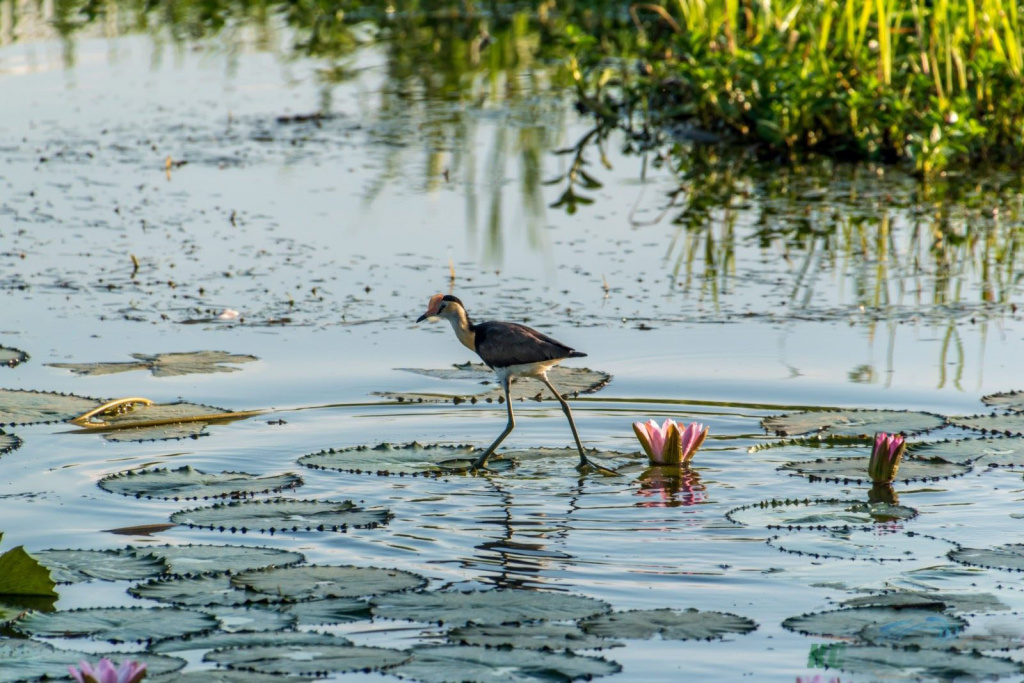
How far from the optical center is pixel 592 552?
570 cm

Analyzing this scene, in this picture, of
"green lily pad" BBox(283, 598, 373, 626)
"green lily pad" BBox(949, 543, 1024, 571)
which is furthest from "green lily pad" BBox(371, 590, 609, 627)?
"green lily pad" BBox(949, 543, 1024, 571)

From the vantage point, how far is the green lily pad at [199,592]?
16.4 feet

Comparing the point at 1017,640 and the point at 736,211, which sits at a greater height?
the point at 736,211

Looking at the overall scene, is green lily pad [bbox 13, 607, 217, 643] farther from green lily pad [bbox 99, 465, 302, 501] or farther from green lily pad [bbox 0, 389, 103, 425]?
green lily pad [bbox 0, 389, 103, 425]

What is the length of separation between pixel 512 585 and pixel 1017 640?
5.40 feet

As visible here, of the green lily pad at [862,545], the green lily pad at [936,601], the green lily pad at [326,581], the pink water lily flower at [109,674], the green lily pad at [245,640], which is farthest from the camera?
the green lily pad at [862,545]

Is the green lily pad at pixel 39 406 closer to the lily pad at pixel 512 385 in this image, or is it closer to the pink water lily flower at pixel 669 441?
the lily pad at pixel 512 385

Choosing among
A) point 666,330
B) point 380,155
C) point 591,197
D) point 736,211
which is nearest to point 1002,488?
point 666,330

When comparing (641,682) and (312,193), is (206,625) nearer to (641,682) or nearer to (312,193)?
(641,682)

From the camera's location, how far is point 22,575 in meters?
5.07

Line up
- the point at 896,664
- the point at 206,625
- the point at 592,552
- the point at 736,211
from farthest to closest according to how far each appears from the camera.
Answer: the point at 736,211
the point at 592,552
the point at 206,625
the point at 896,664

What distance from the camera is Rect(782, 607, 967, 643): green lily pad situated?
4727mm

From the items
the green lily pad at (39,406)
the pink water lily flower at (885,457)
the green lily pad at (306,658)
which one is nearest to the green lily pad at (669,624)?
the green lily pad at (306,658)

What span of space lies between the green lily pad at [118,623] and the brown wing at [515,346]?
7.70 ft
